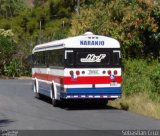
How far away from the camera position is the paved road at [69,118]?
1644 centimetres

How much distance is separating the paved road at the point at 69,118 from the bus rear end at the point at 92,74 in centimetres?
65

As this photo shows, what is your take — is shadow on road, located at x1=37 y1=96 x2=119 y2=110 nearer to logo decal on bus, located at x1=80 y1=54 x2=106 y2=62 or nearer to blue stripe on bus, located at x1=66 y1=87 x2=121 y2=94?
blue stripe on bus, located at x1=66 y1=87 x2=121 y2=94

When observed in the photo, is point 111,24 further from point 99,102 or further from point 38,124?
point 38,124

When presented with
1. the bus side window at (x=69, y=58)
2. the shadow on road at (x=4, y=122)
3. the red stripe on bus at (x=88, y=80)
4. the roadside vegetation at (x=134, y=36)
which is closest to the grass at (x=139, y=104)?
the roadside vegetation at (x=134, y=36)

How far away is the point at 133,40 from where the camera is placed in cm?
3228

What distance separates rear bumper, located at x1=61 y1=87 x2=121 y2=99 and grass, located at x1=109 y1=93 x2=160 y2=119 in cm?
72

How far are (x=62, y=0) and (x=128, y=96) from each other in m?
52.1

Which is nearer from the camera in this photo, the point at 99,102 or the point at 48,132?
the point at 48,132

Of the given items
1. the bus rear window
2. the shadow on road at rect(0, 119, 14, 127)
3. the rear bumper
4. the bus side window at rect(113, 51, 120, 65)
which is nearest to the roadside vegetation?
the rear bumper

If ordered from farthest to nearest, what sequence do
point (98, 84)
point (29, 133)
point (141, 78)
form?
point (141, 78), point (98, 84), point (29, 133)

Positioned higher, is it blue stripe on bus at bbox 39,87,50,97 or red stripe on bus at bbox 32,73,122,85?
red stripe on bus at bbox 32,73,122,85

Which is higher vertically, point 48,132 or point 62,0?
point 62,0

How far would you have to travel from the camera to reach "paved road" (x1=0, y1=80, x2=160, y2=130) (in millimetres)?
16438

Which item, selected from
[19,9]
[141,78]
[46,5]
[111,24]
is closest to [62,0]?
[46,5]
